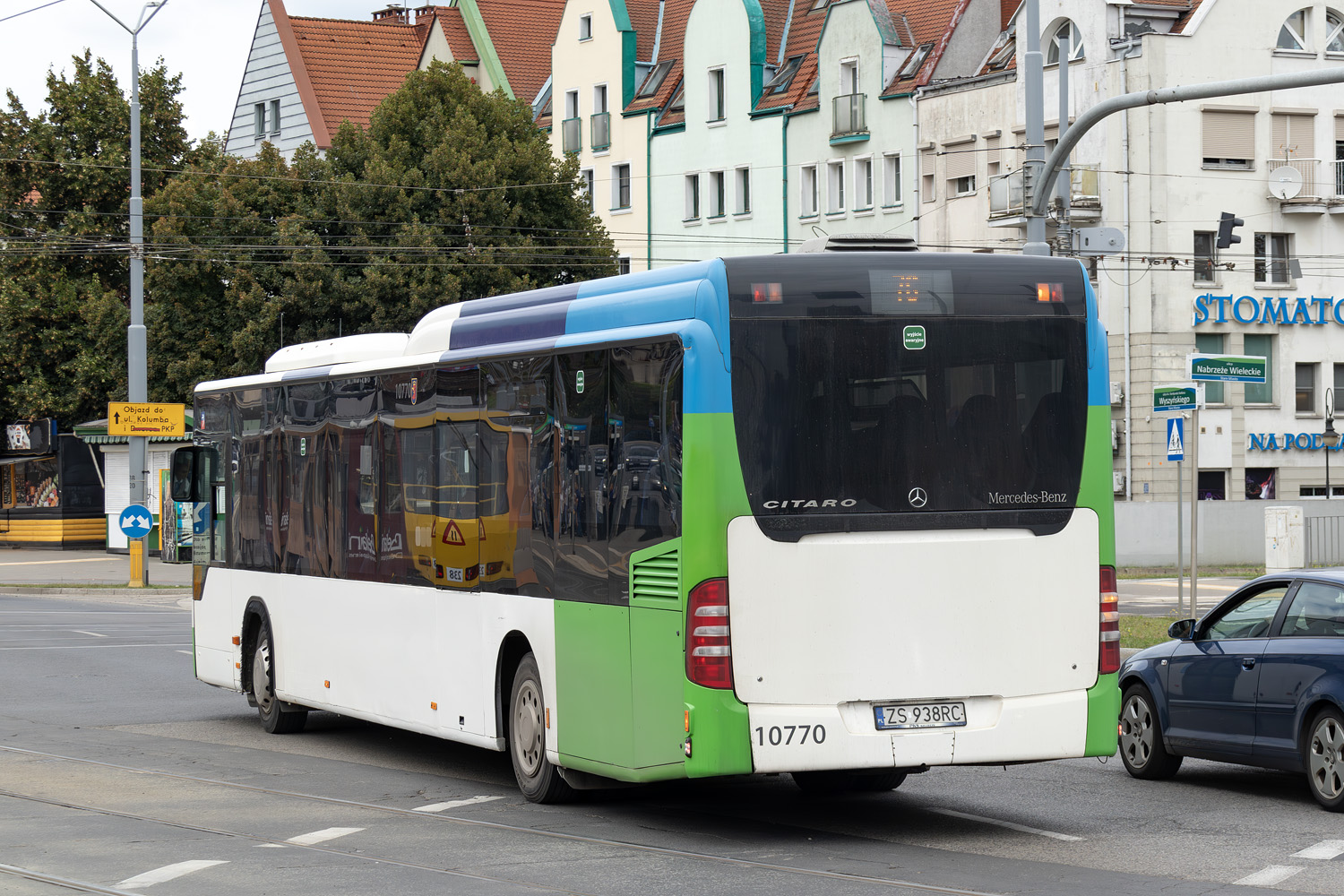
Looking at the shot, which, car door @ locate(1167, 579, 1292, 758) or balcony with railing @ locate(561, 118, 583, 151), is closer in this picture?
car door @ locate(1167, 579, 1292, 758)

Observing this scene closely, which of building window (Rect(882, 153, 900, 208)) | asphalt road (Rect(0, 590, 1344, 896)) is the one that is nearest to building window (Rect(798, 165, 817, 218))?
building window (Rect(882, 153, 900, 208))

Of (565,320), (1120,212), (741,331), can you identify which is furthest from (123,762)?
(1120,212)

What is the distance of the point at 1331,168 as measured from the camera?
49969mm

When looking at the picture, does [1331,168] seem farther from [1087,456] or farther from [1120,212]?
[1087,456]

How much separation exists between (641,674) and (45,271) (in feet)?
160

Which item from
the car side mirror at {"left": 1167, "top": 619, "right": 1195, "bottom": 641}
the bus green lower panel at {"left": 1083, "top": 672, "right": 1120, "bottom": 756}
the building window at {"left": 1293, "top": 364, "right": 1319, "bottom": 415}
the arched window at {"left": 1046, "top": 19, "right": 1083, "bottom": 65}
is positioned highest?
the arched window at {"left": 1046, "top": 19, "right": 1083, "bottom": 65}

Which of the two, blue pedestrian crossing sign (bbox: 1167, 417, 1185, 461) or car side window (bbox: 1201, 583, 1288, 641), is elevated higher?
blue pedestrian crossing sign (bbox: 1167, 417, 1185, 461)

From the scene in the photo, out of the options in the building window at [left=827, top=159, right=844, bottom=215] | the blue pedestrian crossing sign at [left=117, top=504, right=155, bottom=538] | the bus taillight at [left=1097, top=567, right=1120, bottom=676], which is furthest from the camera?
the building window at [left=827, top=159, right=844, bottom=215]

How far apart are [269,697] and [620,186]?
165 feet

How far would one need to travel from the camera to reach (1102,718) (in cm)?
1015

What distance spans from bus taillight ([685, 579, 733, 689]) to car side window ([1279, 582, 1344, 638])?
399 centimetres

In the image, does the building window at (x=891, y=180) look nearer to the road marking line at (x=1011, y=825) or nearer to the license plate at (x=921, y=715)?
the road marking line at (x=1011, y=825)

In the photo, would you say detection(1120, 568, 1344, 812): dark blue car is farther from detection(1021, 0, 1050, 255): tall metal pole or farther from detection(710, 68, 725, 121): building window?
detection(710, 68, 725, 121): building window

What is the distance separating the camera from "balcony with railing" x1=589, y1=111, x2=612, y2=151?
65250 millimetres
